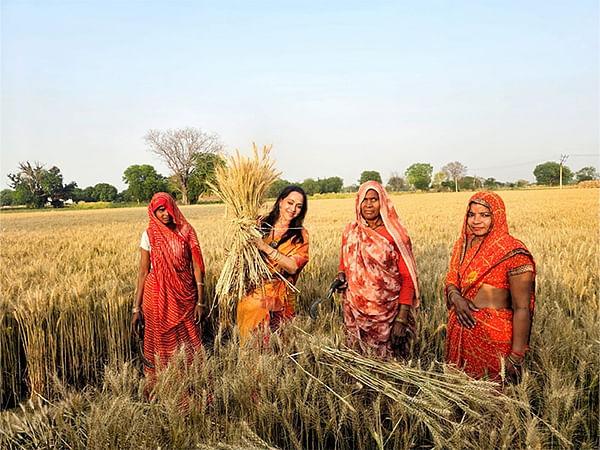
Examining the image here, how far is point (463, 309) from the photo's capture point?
2.10 meters

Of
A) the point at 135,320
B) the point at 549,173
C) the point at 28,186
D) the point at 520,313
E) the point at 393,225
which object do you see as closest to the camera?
the point at 520,313

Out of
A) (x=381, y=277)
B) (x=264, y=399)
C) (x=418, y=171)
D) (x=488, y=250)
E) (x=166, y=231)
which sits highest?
(x=418, y=171)

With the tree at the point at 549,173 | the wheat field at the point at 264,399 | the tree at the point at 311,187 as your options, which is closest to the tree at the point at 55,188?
the tree at the point at 311,187

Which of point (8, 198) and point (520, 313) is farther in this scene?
point (8, 198)

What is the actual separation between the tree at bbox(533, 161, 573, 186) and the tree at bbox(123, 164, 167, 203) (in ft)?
270

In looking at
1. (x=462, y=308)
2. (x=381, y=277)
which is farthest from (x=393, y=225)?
(x=462, y=308)

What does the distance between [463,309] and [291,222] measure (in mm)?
1306

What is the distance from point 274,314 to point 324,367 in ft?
3.58

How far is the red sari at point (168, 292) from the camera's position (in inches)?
104

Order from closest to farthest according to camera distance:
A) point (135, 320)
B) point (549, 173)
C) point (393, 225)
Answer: point (393, 225) < point (135, 320) < point (549, 173)

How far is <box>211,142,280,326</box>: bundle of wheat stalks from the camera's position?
8.24ft

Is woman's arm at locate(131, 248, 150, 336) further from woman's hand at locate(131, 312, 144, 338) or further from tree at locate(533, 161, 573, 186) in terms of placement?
tree at locate(533, 161, 573, 186)

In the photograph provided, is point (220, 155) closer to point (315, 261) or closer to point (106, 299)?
point (106, 299)

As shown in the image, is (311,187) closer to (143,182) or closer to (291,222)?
(143,182)
